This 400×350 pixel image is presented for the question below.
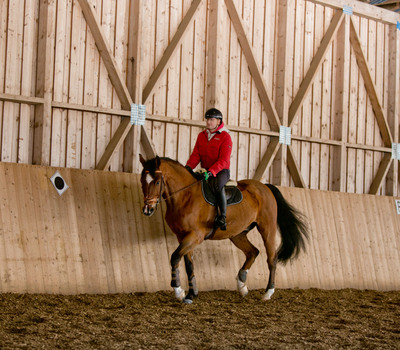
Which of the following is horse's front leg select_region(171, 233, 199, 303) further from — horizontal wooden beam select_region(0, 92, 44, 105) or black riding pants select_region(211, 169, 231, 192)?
horizontal wooden beam select_region(0, 92, 44, 105)

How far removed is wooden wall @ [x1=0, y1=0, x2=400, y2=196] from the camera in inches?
333

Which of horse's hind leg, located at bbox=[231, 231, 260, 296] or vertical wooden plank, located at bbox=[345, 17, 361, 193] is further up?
vertical wooden plank, located at bbox=[345, 17, 361, 193]

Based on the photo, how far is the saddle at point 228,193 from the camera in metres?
7.42

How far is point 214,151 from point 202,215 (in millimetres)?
829

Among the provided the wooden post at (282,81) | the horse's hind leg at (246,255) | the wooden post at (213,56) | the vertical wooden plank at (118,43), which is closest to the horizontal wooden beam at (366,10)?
the wooden post at (282,81)

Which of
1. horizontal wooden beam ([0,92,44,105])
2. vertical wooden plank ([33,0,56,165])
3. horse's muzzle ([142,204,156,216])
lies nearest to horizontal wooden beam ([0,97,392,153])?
horizontal wooden beam ([0,92,44,105])

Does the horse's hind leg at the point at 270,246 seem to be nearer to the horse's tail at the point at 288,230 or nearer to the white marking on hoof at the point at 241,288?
the horse's tail at the point at 288,230

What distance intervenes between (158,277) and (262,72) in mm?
4378

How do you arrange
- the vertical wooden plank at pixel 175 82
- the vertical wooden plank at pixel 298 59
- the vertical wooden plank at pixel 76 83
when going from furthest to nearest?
1. the vertical wooden plank at pixel 298 59
2. the vertical wooden plank at pixel 175 82
3. the vertical wooden plank at pixel 76 83

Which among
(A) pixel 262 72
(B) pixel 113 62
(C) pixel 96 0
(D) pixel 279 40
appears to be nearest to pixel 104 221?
(B) pixel 113 62

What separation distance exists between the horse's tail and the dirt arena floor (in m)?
0.62

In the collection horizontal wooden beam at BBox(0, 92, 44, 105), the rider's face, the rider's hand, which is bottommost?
the rider's hand

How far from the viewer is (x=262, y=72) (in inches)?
425

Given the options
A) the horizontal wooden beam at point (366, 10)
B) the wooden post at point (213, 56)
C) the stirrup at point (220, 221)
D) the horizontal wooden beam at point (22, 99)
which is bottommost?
the stirrup at point (220, 221)
